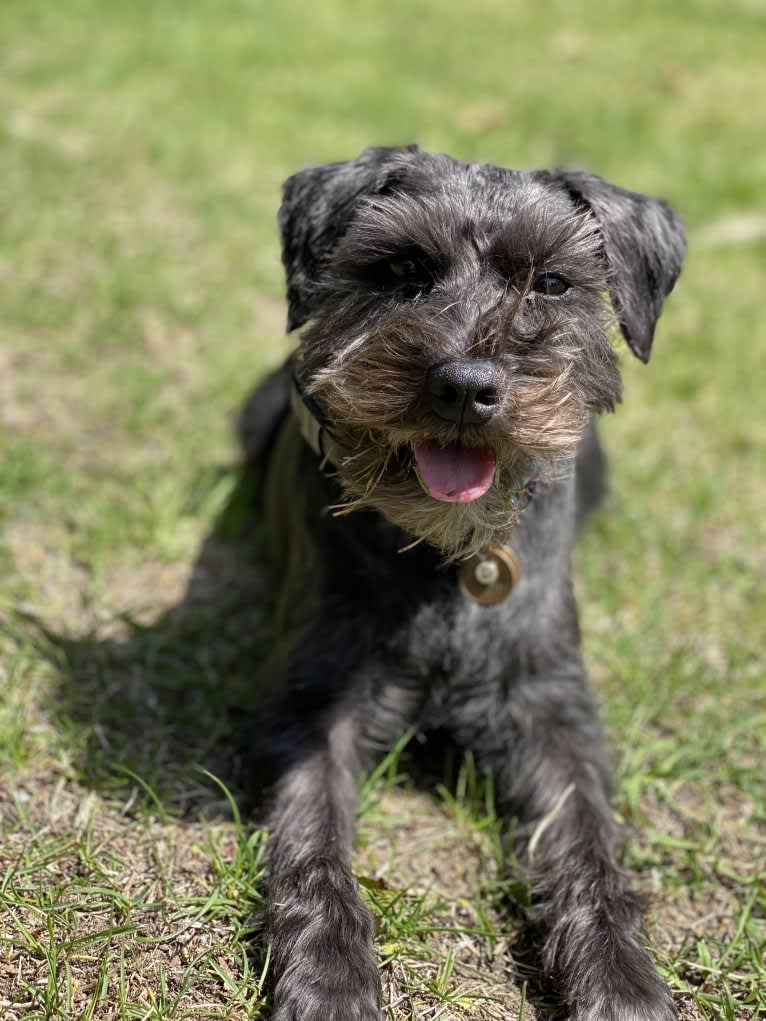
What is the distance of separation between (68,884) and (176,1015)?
1.54 ft

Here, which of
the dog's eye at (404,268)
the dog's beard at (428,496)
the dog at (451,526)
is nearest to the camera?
the dog at (451,526)

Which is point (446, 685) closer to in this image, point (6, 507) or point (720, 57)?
point (6, 507)

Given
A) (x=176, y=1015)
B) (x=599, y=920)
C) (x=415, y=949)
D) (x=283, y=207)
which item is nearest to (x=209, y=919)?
(x=176, y=1015)

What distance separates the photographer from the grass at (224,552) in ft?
8.93

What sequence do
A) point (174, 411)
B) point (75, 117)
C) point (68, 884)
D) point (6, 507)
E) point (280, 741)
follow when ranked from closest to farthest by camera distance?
1. point (68, 884)
2. point (280, 741)
3. point (6, 507)
4. point (174, 411)
5. point (75, 117)

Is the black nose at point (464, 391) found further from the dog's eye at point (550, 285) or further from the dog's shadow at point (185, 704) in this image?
the dog's shadow at point (185, 704)

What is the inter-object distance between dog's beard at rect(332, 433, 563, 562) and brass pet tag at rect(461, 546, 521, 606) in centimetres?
18

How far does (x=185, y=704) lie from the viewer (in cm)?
358

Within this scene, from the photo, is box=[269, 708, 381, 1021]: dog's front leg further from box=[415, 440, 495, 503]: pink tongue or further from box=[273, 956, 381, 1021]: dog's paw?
box=[415, 440, 495, 503]: pink tongue

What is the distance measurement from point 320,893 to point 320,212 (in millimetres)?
1920

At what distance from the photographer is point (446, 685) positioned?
3139 millimetres

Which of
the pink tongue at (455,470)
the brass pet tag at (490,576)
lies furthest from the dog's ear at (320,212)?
the brass pet tag at (490,576)

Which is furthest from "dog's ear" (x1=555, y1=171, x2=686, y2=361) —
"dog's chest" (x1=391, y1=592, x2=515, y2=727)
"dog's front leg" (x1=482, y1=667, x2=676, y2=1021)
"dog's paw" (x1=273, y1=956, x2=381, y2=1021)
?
"dog's paw" (x1=273, y1=956, x2=381, y2=1021)

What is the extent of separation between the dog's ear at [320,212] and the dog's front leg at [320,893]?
1.28m
